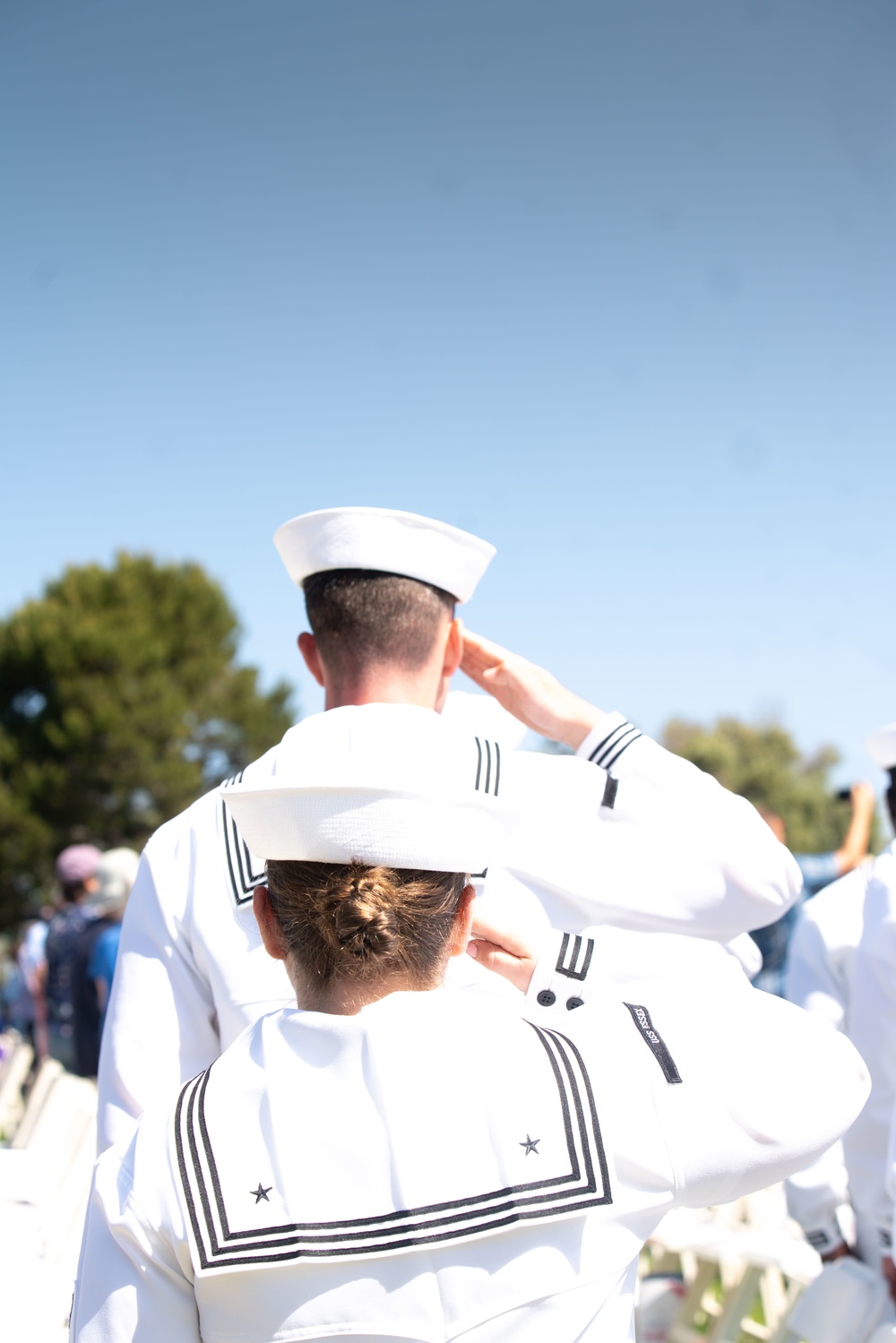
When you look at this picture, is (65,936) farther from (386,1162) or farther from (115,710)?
(115,710)

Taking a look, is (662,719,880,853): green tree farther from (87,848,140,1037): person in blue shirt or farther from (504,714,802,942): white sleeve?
(504,714,802,942): white sleeve

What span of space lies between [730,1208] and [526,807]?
422 centimetres

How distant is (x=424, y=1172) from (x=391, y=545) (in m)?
1.12

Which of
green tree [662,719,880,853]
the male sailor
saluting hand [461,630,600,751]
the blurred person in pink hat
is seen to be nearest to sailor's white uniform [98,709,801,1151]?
saluting hand [461,630,600,751]

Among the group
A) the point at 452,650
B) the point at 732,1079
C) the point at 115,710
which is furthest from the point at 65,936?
the point at 115,710

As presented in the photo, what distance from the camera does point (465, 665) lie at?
216 cm

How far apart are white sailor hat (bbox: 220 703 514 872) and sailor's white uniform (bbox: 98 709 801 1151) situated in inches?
13.6

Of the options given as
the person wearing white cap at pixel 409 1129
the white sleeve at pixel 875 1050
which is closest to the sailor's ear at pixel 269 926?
the person wearing white cap at pixel 409 1129

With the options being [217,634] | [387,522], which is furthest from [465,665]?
[217,634]

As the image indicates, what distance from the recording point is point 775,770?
49500 millimetres

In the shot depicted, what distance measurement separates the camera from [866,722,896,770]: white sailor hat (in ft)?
10.2

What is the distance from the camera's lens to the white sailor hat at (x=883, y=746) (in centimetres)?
310

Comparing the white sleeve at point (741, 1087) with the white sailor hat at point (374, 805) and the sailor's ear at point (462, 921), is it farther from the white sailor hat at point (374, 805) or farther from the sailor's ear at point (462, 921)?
the white sailor hat at point (374, 805)

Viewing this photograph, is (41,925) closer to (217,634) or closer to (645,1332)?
(645,1332)
